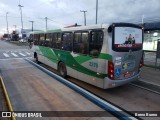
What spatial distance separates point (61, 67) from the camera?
34.2 feet

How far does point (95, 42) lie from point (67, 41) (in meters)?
2.69

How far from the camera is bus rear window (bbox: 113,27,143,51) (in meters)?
6.64

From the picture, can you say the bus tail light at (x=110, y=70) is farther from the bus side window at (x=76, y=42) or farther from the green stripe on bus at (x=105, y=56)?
the bus side window at (x=76, y=42)

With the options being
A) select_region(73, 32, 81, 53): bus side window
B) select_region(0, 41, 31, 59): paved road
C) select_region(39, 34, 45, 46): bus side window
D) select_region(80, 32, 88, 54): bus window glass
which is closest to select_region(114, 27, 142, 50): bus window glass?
select_region(80, 32, 88, 54): bus window glass

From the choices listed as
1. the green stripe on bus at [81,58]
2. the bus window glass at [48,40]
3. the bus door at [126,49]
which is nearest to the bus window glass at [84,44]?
the green stripe on bus at [81,58]

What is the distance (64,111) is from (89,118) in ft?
3.13

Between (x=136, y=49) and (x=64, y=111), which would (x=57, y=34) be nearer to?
(x=136, y=49)

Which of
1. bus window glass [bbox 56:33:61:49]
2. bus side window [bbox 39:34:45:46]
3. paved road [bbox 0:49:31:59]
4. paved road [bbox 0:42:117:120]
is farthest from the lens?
paved road [bbox 0:49:31:59]

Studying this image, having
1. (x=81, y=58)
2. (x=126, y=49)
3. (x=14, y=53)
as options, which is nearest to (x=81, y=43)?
(x=81, y=58)

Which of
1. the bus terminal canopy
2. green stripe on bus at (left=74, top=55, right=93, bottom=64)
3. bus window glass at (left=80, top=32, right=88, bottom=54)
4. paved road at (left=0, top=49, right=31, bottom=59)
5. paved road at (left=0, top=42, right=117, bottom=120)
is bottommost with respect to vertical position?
paved road at (left=0, top=42, right=117, bottom=120)

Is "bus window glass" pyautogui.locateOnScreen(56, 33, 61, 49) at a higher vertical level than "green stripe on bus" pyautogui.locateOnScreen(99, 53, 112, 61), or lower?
higher

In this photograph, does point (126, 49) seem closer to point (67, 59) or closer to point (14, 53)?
point (67, 59)

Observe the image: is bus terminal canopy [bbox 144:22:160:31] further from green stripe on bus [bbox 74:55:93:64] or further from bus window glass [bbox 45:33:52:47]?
green stripe on bus [bbox 74:55:93:64]

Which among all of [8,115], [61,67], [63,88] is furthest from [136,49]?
[8,115]
